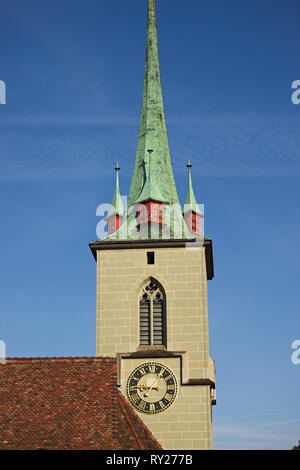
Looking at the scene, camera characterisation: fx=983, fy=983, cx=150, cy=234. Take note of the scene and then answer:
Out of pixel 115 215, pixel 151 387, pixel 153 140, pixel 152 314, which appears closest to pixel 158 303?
pixel 152 314

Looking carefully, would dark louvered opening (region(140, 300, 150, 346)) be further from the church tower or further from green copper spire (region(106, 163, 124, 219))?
green copper spire (region(106, 163, 124, 219))

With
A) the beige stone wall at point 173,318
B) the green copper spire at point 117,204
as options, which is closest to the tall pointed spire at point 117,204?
the green copper spire at point 117,204

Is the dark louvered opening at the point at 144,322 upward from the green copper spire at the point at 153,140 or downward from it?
downward

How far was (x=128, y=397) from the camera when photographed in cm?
3409

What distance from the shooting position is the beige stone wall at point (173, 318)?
1331 inches

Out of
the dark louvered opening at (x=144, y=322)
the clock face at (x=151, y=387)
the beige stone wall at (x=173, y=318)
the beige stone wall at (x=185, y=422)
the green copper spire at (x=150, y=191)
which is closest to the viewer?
the beige stone wall at (x=185, y=422)

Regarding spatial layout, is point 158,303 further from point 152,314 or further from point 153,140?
point 153,140

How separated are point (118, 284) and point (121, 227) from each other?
255cm

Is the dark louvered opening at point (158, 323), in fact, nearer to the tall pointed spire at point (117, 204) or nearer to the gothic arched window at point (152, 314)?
the gothic arched window at point (152, 314)

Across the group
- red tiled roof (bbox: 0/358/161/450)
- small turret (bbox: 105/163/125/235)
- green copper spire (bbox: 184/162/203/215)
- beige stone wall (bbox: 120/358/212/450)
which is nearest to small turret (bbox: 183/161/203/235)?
green copper spire (bbox: 184/162/203/215)

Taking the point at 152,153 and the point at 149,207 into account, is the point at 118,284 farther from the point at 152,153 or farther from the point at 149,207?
the point at 152,153

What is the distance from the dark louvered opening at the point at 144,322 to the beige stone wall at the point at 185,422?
2.07m

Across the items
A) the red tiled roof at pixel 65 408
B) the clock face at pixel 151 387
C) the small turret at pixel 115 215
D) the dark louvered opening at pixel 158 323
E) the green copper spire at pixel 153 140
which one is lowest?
the red tiled roof at pixel 65 408
